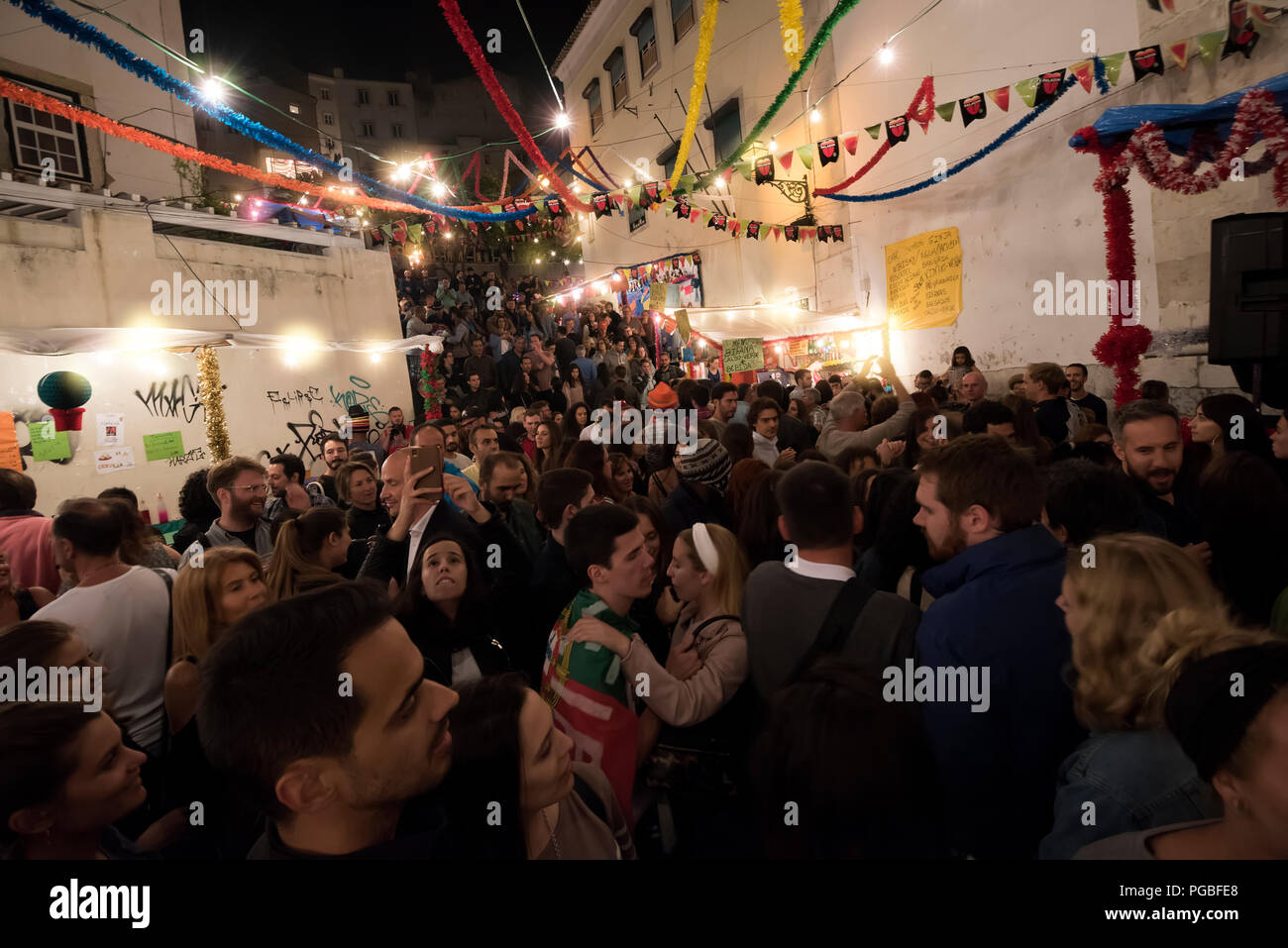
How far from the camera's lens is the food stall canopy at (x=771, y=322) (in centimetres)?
1310

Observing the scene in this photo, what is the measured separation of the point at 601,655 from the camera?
2.23 m

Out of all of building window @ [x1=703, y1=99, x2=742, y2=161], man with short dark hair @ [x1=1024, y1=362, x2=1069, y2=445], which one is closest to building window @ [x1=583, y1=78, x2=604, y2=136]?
building window @ [x1=703, y1=99, x2=742, y2=161]

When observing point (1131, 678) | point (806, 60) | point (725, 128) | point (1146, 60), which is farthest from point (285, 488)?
point (725, 128)

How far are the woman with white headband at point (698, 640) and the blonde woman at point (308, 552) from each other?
175 cm

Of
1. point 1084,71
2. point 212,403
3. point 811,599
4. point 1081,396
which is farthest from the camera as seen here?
point 212,403

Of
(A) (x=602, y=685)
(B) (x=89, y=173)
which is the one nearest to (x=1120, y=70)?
(A) (x=602, y=685)

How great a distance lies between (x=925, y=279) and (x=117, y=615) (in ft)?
40.4

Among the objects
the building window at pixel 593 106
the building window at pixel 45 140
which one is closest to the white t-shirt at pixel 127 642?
the building window at pixel 45 140

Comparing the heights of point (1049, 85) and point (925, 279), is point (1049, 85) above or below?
above

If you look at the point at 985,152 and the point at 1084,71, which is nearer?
the point at 1084,71

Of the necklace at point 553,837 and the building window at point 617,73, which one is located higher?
the building window at point 617,73

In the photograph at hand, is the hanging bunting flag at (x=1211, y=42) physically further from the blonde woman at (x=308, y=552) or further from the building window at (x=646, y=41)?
the building window at (x=646, y=41)

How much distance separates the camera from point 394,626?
4.53 feet

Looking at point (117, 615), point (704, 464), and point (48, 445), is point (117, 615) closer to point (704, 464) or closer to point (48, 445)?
point (704, 464)
